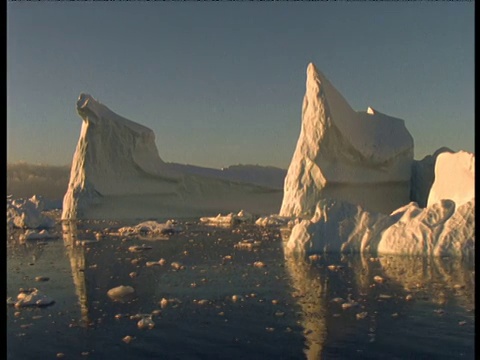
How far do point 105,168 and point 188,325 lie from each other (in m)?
19.8

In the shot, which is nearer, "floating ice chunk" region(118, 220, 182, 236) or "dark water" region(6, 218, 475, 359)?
"dark water" region(6, 218, 475, 359)

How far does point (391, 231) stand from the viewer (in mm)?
9602

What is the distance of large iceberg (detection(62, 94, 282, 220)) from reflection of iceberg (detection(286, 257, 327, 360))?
1656 centimetres

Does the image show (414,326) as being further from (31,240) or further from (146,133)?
(146,133)

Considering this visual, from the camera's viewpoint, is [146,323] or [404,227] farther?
[404,227]

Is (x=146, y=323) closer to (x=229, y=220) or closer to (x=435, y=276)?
(x=435, y=276)

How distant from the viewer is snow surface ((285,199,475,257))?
8812 mm

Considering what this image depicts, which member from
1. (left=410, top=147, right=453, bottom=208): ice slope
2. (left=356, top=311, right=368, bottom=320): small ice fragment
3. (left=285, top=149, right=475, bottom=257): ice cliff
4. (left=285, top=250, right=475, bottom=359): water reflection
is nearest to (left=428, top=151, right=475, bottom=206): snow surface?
(left=285, top=149, right=475, bottom=257): ice cliff

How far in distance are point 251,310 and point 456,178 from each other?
296 inches

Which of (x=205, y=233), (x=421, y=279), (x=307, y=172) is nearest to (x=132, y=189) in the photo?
(x=307, y=172)

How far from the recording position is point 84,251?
10.9m

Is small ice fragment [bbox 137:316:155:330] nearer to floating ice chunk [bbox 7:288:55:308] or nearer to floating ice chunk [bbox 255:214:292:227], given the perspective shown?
floating ice chunk [bbox 7:288:55:308]

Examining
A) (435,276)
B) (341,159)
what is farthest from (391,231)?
(341,159)

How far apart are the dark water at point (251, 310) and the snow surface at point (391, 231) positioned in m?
0.57
